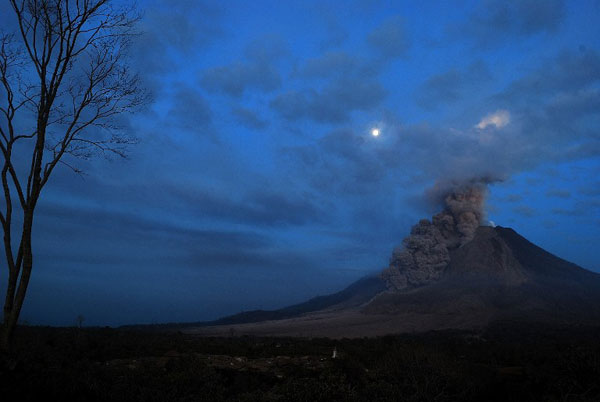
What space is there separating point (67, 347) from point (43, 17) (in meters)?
20.5

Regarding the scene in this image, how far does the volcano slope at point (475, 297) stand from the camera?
291 feet

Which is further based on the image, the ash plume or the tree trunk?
the ash plume

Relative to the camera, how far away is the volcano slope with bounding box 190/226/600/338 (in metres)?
88.7

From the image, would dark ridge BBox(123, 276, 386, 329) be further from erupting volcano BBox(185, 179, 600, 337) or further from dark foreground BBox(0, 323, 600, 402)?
dark foreground BBox(0, 323, 600, 402)

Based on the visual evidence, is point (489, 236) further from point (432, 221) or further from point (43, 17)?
point (43, 17)

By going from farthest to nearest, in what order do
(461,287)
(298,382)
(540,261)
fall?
(540,261), (461,287), (298,382)

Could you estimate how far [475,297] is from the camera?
352ft

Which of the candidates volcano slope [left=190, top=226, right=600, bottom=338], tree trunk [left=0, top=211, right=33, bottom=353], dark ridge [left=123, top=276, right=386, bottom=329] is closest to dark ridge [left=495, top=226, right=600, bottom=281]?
volcano slope [left=190, top=226, right=600, bottom=338]

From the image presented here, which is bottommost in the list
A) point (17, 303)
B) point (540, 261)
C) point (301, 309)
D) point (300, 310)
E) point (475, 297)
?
point (300, 310)

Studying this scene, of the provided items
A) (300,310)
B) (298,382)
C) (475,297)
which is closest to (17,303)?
(298,382)

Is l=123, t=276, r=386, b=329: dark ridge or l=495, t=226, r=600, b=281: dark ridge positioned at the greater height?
l=495, t=226, r=600, b=281: dark ridge

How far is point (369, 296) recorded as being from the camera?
169 metres

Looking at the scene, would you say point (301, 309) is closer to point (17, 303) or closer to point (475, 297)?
point (475, 297)

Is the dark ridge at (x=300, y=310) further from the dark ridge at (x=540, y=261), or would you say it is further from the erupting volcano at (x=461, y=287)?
the dark ridge at (x=540, y=261)
